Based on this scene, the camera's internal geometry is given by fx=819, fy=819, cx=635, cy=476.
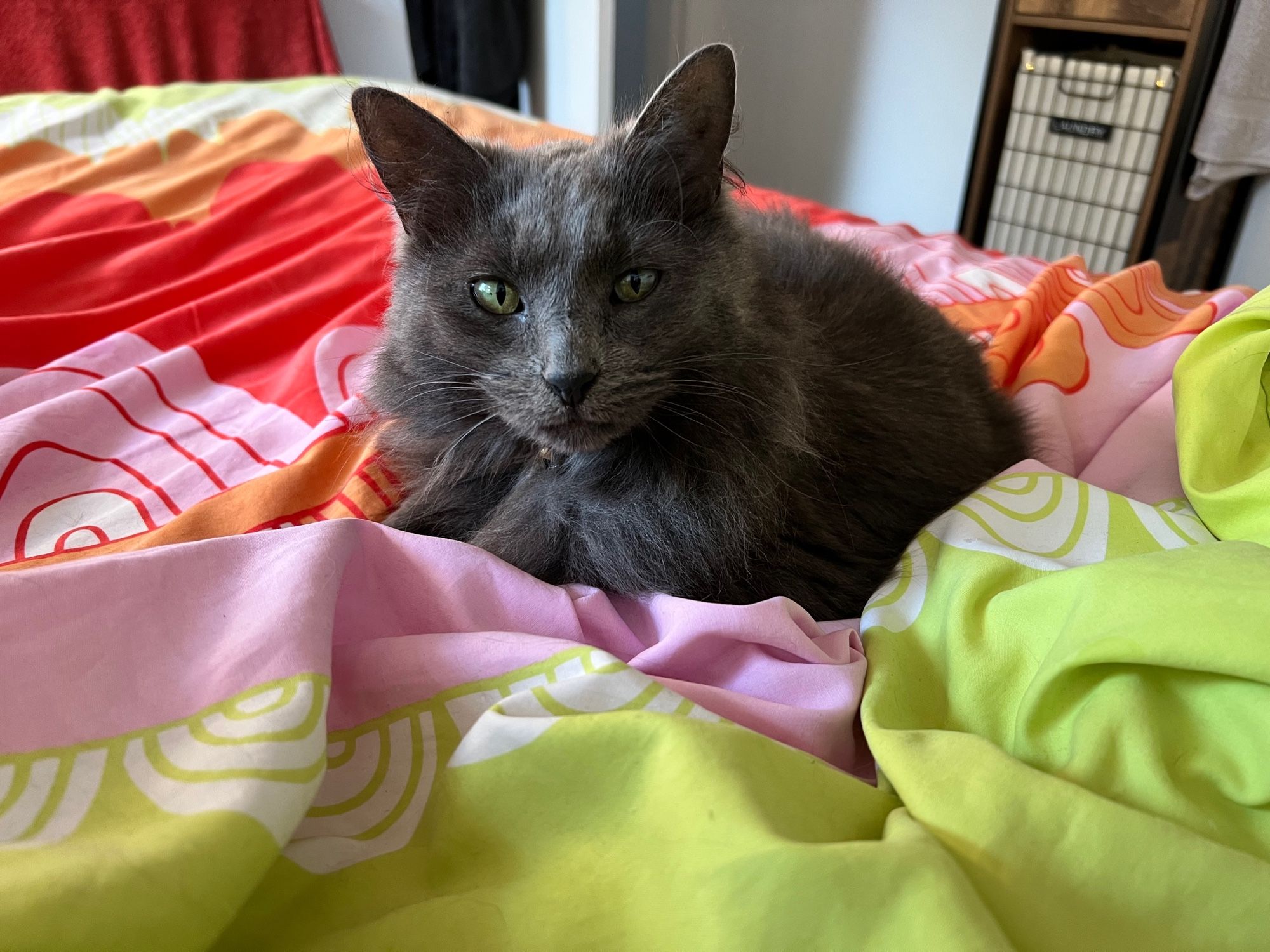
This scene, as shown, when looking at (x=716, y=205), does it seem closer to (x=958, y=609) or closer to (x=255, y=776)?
(x=958, y=609)

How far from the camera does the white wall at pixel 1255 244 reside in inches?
111

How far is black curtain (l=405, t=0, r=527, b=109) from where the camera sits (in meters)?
3.40

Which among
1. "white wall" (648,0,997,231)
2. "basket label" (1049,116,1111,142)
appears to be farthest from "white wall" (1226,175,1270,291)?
"white wall" (648,0,997,231)

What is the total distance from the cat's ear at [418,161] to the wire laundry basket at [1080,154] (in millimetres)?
2860

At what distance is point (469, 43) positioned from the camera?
3426 mm

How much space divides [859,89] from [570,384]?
144 inches

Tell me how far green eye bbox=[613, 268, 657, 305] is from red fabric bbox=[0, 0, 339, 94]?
8.39ft

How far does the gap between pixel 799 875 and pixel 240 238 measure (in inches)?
71.9

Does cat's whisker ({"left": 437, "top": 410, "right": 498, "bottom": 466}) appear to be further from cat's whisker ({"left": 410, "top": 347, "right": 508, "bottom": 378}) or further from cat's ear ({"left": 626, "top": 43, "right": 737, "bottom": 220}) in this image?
cat's ear ({"left": 626, "top": 43, "right": 737, "bottom": 220})

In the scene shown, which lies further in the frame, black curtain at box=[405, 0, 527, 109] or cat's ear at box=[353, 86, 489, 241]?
black curtain at box=[405, 0, 527, 109]

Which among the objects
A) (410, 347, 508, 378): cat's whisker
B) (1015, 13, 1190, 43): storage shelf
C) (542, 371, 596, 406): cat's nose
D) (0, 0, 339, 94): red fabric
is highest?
(1015, 13, 1190, 43): storage shelf

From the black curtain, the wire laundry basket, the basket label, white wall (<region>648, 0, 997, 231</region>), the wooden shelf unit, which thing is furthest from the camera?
white wall (<region>648, 0, 997, 231</region>)

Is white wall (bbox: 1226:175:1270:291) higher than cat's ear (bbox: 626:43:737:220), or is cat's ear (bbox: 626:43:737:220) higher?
cat's ear (bbox: 626:43:737:220)

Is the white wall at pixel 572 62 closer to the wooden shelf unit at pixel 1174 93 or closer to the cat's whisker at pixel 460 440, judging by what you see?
the wooden shelf unit at pixel 1174 93
